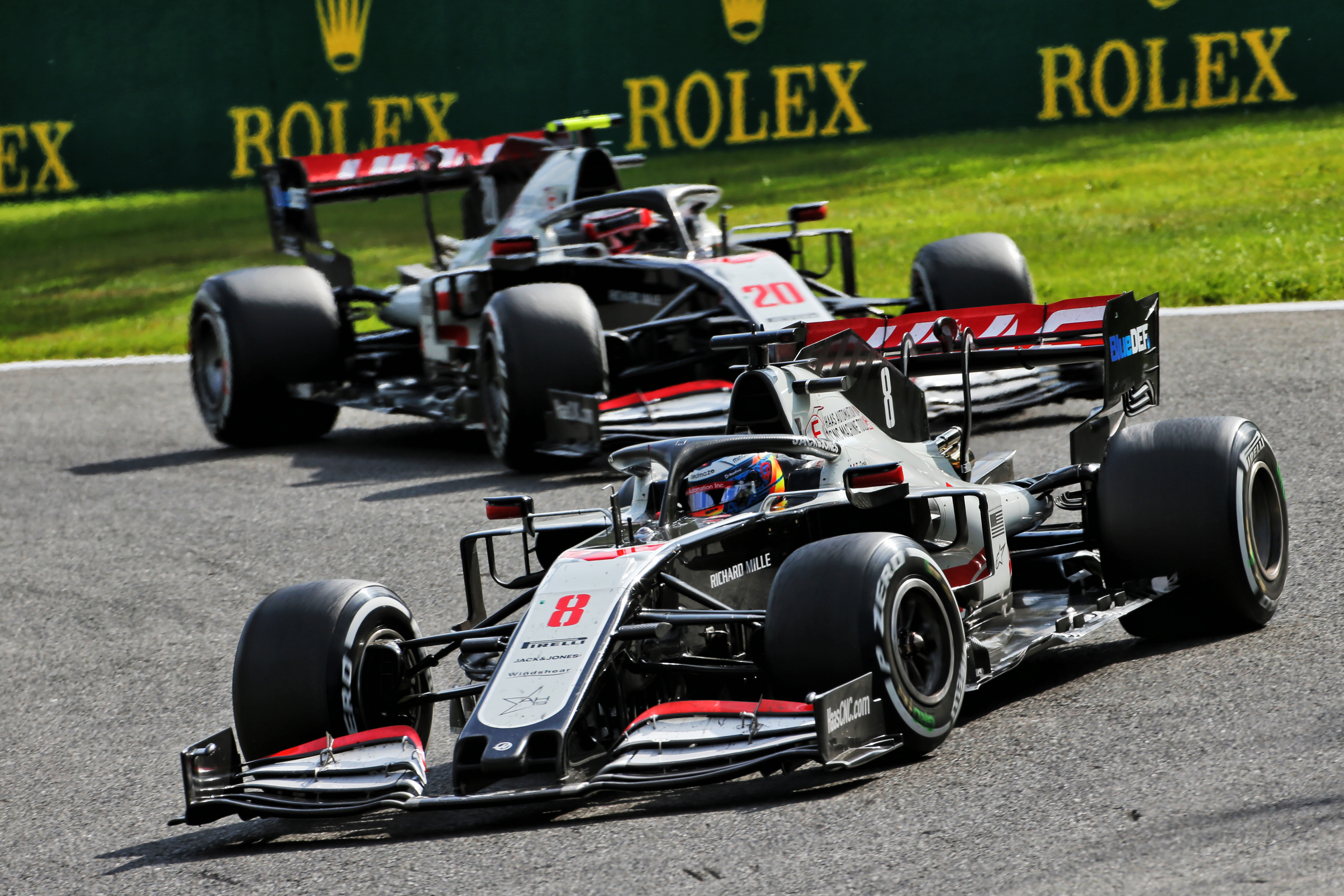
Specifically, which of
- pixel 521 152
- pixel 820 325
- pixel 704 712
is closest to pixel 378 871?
pixel 704 712

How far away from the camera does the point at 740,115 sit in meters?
26.1

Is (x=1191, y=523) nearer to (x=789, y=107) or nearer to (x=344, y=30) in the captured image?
(x=789, y=107)

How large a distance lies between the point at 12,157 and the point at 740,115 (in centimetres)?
1099

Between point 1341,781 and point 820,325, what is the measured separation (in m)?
3.17

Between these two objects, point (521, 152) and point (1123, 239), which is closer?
point (521, 152)

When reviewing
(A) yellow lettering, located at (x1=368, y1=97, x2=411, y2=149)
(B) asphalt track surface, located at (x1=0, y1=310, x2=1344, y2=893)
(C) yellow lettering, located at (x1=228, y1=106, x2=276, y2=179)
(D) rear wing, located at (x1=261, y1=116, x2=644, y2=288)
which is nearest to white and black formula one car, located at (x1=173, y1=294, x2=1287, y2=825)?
(B) asphalt track surface, located at (x1=0, y1=310, x2=1344, y2=893)

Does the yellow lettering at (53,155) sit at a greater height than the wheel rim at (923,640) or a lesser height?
greater

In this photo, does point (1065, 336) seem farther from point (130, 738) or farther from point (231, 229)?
point (231, 229)

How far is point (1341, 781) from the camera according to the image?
4680 mm

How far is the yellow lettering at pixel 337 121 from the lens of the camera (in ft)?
87.4

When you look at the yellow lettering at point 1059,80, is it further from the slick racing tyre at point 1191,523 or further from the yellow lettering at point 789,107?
the slick racing tyre at point 1191,523

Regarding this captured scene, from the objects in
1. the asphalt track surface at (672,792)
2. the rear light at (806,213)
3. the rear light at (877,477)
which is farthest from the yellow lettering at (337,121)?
the rear light at (877,477)

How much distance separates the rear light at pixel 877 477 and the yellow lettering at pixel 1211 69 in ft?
66.3

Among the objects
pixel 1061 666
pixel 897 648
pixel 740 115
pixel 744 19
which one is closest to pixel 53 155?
pixel 740 115
